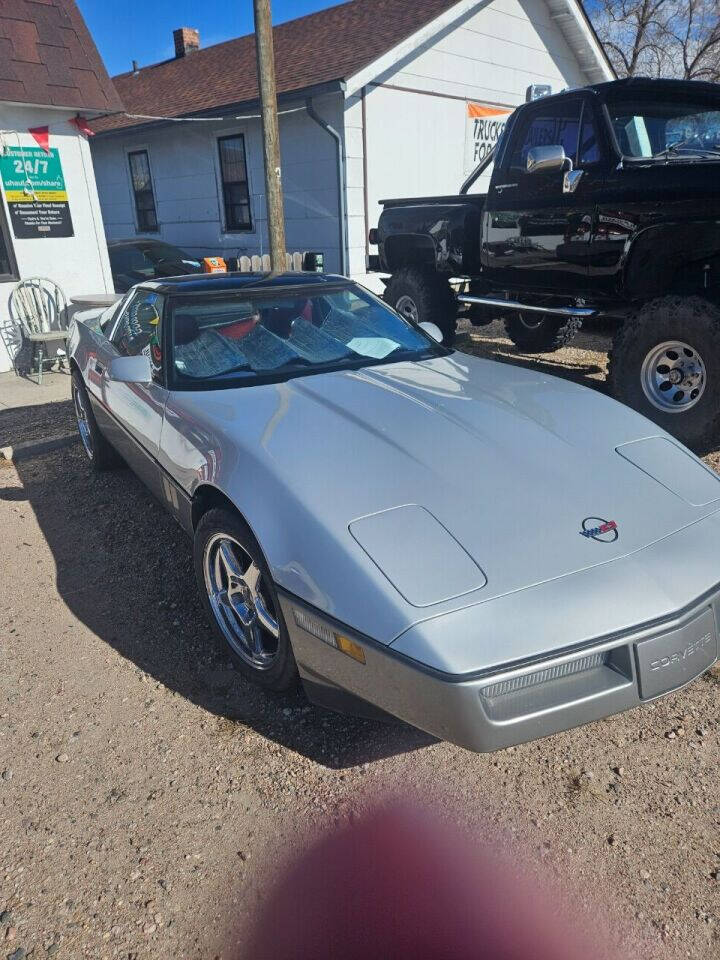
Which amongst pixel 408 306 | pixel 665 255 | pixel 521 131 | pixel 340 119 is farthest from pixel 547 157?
pixel 340 119

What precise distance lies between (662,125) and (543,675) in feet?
16.3

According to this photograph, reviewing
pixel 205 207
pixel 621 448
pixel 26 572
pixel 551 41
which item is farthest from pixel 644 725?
pixel 551 41

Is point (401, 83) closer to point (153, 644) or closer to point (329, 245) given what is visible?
point (329, 245)

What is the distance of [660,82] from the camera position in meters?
5.12

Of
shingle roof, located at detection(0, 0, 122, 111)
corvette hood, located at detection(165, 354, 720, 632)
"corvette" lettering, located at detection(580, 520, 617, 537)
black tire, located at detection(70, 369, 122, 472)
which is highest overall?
shingle roof, located at detection(0, 0, 122, 111)

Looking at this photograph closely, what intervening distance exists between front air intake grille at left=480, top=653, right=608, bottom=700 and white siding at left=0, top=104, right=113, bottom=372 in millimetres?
7961

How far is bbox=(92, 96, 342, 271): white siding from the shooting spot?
11789mm

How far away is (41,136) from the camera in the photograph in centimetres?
771

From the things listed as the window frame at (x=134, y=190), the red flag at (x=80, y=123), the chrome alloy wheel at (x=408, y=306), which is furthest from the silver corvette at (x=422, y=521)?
the window frame at (x=134, y=190)

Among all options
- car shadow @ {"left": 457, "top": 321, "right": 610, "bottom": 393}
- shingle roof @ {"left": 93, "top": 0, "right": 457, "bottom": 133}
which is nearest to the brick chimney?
shingle roof @ {"left": 93, "top": 0, "right": 457, "bottom": 133}

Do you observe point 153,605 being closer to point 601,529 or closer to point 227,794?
point 227,794

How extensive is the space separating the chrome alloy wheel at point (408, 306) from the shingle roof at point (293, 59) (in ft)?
17.5

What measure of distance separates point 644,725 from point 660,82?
490 cm

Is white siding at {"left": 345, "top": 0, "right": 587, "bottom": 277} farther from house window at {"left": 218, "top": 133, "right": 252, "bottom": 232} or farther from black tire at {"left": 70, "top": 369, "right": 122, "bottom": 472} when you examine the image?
black tire at {"left": 70, "top": 369, "right": 122, "bottom": 472}
